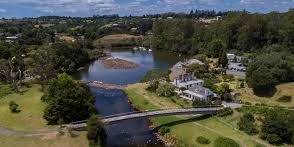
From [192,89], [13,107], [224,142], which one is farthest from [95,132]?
[192,89]

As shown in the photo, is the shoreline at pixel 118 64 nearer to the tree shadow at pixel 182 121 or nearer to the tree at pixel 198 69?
the tree at pixel 198 69

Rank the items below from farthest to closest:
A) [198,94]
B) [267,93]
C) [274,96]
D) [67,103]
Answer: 1. [267,93]
2. [274,96]
3. [198,94]
4. [67,103]

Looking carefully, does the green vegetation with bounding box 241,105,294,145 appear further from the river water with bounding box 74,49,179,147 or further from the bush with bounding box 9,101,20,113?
the bush with bounding box 9,101,20,113

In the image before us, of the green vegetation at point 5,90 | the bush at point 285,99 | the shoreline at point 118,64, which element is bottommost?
the shoreline at point 118,64

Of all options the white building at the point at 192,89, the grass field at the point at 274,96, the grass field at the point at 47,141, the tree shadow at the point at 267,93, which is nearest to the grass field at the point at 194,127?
the white building at the point at 192,89

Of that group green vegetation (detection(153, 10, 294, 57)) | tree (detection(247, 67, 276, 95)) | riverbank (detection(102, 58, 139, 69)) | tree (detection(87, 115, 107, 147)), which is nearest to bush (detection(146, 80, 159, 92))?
tree (detection(247, 67, 276, 95))

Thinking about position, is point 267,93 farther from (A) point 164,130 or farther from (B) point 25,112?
(B) point 25,112
